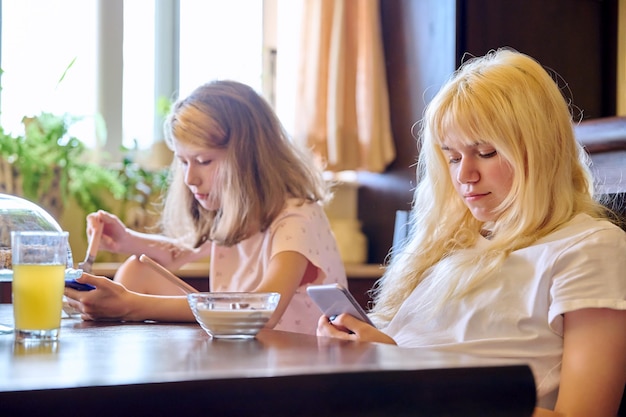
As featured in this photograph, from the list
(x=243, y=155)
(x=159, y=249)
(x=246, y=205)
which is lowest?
(x=159, y=249)

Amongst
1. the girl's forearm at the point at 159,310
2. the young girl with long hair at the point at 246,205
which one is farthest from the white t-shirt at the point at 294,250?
the girl's forearm at the point at 159,310

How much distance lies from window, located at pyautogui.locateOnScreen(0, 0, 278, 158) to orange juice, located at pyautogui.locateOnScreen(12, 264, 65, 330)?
1867 mm

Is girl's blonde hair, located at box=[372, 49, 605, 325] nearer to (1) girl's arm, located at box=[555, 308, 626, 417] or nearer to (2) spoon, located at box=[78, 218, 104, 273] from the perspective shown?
(1) girl's arm, located at box=[555, 308, 626, 417]

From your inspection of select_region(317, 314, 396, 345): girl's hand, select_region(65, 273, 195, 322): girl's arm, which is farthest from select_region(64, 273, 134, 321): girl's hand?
select_region(317, 314, 396, 345): girl's hand

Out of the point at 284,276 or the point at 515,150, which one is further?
the point at 284,276

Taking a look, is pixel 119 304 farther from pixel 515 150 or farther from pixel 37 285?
pixel 515 150

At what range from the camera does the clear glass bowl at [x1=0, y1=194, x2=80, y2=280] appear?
4.02ft

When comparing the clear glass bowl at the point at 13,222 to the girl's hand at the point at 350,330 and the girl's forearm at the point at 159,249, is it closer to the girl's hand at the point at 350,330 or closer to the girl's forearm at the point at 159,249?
the girl's hand at the point at 350,330

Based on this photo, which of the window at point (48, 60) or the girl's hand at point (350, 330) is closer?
Result: the girl's hand at point (350, 330)

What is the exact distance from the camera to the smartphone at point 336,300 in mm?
1193

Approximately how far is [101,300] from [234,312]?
0.48m

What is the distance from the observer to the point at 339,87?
3.01 meters

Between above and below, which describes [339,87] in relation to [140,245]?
above

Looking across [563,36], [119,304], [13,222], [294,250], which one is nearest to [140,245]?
[294,250]
